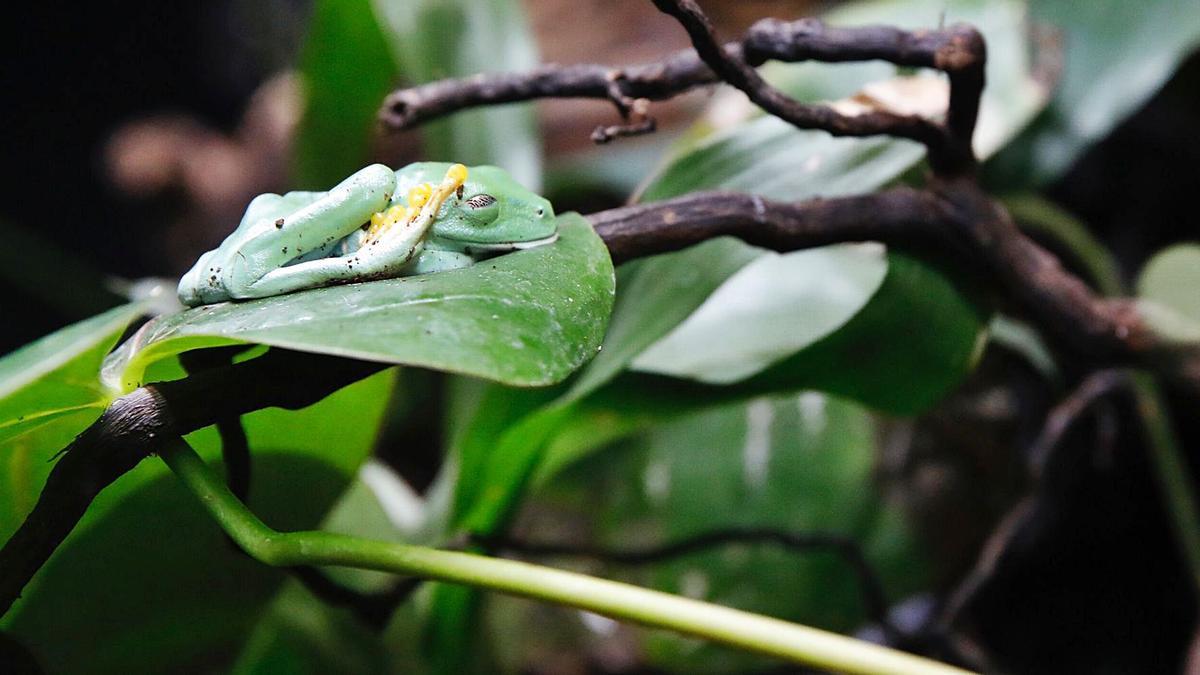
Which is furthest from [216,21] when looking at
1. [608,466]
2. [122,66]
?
[608,466]

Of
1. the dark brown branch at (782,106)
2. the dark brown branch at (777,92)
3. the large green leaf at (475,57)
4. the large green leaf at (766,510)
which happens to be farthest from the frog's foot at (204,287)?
the large green leaf at (766,510)

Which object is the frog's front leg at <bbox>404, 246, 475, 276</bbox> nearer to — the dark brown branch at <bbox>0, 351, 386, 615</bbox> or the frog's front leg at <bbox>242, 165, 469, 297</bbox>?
the frog's front leg at <bbox>242, 165, 469, 297</bbox>

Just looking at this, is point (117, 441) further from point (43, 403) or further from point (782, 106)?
point (782, 106)

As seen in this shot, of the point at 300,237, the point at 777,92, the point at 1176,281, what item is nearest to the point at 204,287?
the point at 300,237

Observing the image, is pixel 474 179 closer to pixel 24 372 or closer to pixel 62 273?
pixel 24 372

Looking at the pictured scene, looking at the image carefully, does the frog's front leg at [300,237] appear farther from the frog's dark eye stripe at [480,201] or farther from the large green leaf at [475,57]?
the large green leaf at [475,57]

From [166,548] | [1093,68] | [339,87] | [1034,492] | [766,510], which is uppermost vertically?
[339,87]
